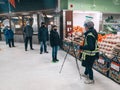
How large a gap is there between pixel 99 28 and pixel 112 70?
5.66m

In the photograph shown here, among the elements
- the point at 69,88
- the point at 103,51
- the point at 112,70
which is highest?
the point at 103,51

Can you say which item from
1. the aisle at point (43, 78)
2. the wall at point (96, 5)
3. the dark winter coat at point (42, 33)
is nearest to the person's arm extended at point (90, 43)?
the aisle at point (43, 78)

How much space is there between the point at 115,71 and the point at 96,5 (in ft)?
19.6

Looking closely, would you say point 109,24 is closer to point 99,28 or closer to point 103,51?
point 99,28

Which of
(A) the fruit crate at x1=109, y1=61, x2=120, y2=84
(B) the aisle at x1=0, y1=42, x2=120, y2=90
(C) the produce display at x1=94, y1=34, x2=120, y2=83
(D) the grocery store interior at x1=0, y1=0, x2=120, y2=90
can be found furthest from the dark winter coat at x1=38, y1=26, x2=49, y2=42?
(A) the fruit crate at x1=109, y1=61, x2=120, y2=84

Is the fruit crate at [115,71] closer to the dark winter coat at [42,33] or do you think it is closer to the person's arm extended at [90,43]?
the person's arm extended at [90,43]

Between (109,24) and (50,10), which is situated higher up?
(50,10)

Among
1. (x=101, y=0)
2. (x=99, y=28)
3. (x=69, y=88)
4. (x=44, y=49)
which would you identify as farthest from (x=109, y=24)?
(x=69, y=88)

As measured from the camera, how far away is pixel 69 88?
4246 millimetres

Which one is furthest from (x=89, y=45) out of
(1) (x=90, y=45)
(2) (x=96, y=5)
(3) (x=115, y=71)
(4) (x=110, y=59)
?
(2) (x=96, y=5)

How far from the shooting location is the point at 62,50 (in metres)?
9.14

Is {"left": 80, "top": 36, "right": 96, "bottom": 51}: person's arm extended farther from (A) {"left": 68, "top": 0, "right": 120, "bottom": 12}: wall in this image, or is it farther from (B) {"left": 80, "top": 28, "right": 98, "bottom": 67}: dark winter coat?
(A) {"left": 68, "top": 0, "right": 120, "bottom": 12}: wall

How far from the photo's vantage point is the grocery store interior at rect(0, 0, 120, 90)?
4574 millimetres

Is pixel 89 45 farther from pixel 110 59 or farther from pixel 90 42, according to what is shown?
pixel 110 59
